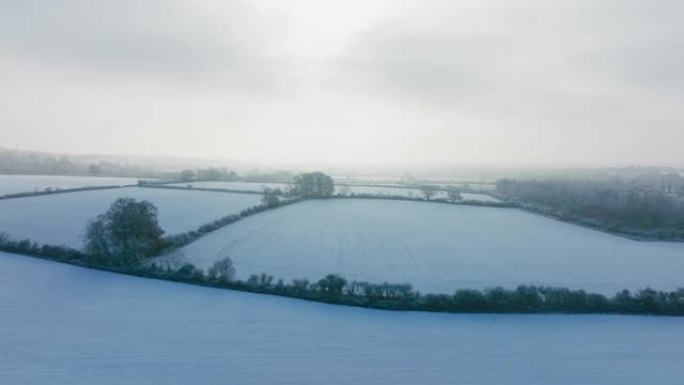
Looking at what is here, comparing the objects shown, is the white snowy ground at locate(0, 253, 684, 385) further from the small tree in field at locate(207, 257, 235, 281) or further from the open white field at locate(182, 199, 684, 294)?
the open white field at locate(182, 199, 684, 294)

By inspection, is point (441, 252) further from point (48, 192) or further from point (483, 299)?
point (48, 192)

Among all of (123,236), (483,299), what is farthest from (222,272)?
(483,299)

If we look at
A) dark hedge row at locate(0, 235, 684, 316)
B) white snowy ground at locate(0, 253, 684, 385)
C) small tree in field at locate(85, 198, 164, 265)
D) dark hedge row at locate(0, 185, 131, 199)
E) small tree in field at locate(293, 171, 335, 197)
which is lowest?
white snowy ground at locate(0, 253, 684, 385)

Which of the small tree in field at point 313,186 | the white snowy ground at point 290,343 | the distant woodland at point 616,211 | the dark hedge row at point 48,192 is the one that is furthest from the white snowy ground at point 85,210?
the distant woodland at point 616,211

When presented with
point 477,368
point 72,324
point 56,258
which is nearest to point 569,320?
point 477,368

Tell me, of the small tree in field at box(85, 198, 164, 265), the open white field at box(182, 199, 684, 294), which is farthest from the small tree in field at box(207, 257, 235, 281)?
the small tree in field at box(85, 198, 164, 265)

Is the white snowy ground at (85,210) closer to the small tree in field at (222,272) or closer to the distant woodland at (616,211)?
the small tree in field at (222,272)
